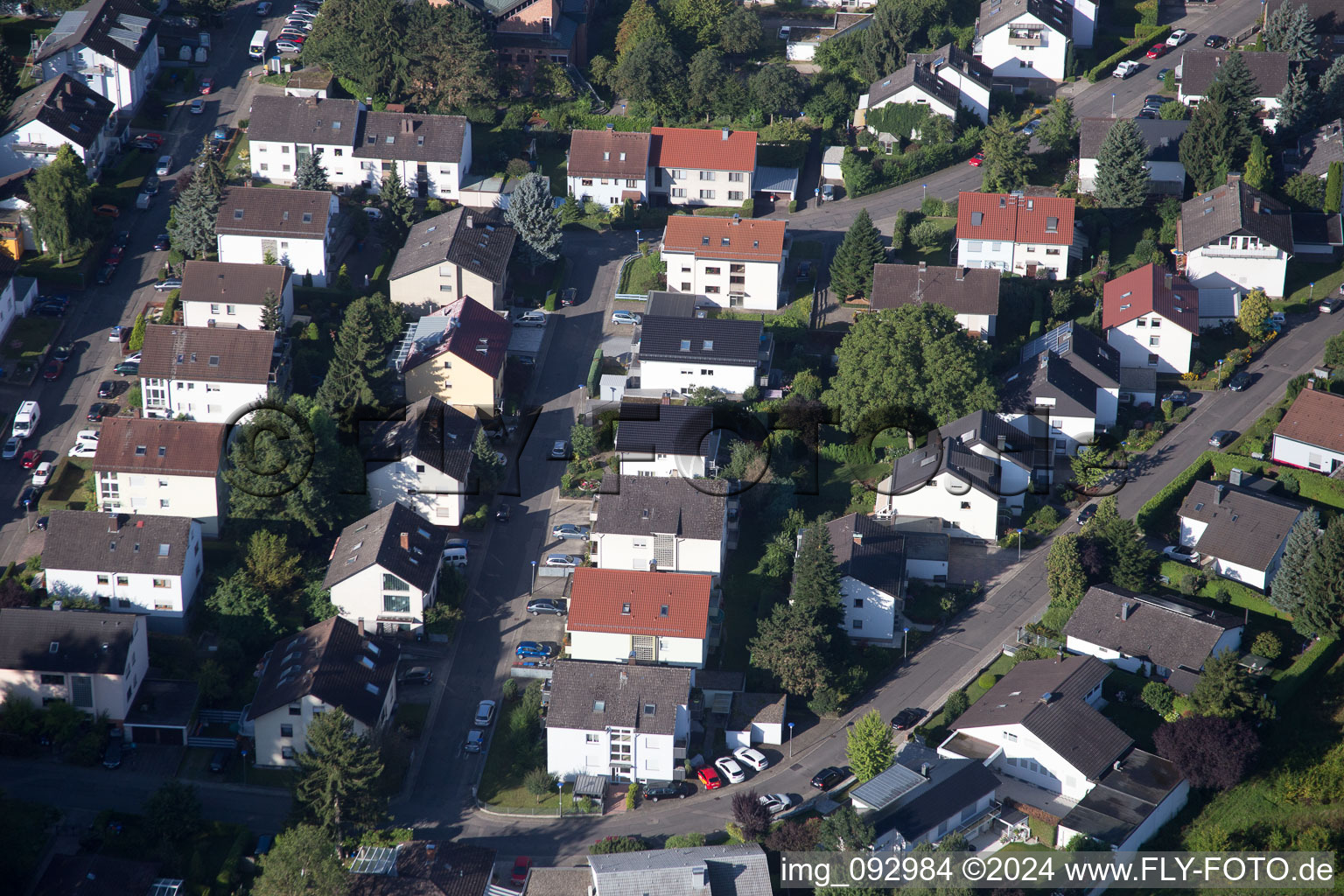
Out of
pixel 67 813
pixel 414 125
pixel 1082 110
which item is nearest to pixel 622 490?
pixel 67 813

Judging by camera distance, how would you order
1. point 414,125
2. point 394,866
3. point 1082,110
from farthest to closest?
point 1082,110 → point 414,125 → point 394,866

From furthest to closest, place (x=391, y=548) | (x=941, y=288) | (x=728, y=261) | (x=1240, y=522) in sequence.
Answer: (x=728, y=261)
(x=941, y=288)
(x=1240, y=522)
(x=391, y=548)

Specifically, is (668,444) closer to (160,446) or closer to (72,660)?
→ (160,446)

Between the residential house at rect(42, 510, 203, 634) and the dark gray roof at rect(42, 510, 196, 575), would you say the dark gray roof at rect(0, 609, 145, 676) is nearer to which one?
the residential house at rect(42, 510, 203, 634)

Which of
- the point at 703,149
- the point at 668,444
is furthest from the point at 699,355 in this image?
the point at 703,149

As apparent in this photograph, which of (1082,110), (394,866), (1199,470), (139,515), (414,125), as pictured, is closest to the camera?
(394,866)

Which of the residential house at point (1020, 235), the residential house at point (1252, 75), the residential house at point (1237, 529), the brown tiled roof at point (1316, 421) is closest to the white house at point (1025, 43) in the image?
the residential house at point (1252, 75)

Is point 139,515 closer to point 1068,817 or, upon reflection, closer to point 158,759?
point 158,759
